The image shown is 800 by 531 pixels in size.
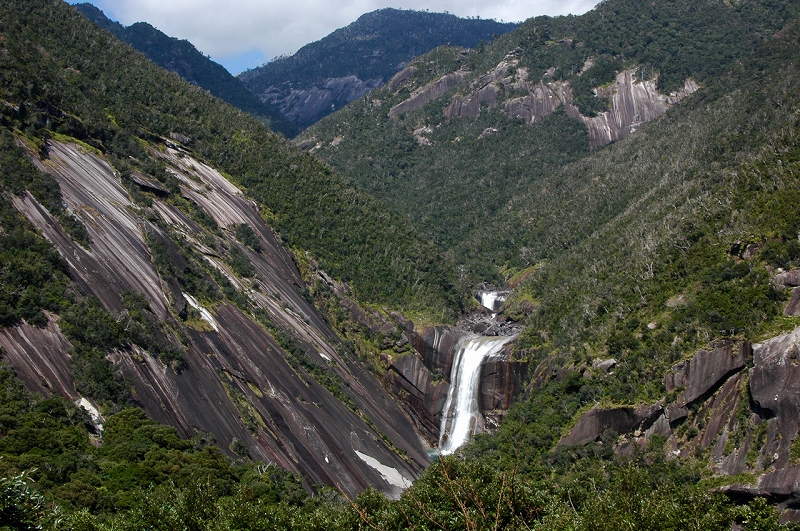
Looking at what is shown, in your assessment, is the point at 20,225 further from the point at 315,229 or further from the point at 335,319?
the point at 315,229

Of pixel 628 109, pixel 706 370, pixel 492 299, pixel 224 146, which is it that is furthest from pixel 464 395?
pixel 628 109

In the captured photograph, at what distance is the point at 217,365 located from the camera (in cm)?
6028

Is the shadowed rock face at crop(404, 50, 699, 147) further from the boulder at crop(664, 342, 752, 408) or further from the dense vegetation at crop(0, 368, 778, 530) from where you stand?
the dense vegetation at crop(0, 368, 778, 530)

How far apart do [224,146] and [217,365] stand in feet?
201

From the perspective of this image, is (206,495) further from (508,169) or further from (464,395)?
(508,169)

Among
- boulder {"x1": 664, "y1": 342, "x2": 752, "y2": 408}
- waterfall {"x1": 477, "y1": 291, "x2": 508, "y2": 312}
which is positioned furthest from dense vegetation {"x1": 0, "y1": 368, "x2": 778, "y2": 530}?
waterfall {"x1": 477, "y1": 291, "x2": 508, "y2": 312}

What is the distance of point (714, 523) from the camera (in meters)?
30.4

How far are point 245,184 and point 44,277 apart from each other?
59.0 metres

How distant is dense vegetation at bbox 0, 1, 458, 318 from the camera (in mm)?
88812

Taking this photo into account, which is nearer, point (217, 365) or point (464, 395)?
point (217, 365)

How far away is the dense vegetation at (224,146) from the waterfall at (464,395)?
11.2 metres

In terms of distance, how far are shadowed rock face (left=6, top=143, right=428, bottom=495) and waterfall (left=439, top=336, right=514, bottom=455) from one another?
530 cm

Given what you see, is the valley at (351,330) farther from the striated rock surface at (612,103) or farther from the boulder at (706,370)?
the striated rock surface at (612,103)

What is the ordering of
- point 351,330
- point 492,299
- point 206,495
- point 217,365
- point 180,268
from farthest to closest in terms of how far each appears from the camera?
1. point 492,299
2. point 351,330
3. point 180,268
4. point 217,365
5. point 206,495
